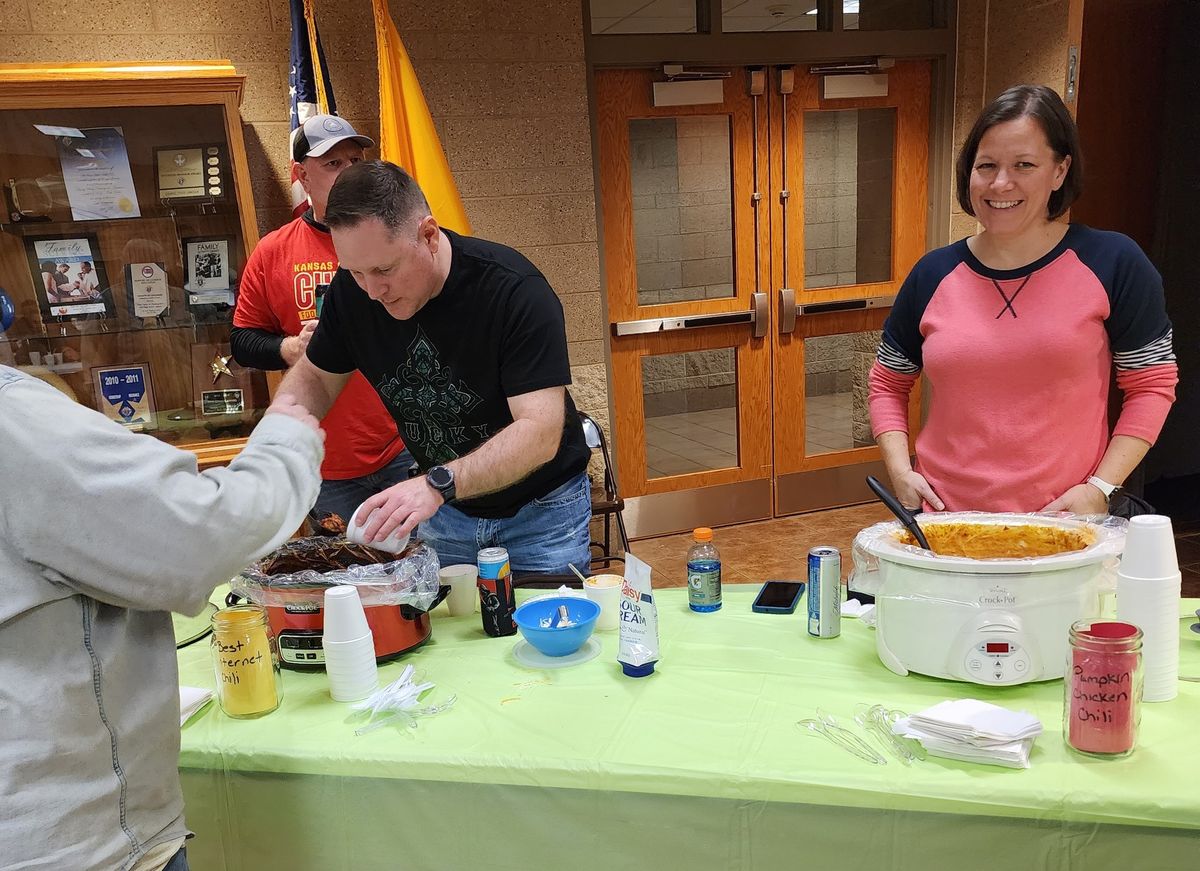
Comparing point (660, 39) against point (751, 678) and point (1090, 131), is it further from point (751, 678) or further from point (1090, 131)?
point (751, 678)

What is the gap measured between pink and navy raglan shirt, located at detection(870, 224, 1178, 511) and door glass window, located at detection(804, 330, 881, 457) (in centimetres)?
265

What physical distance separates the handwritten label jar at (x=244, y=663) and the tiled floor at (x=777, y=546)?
2374 mm

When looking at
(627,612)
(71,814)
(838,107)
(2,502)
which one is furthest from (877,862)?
(838,107)

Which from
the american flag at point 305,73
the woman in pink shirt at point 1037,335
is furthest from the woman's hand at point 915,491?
the american flag at point 305,73

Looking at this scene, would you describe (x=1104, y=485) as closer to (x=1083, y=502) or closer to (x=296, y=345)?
(x=1083, y=502)

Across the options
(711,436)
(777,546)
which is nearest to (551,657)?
(777,546)

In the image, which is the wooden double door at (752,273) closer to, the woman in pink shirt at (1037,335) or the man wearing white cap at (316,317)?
the man wearing white cap at (316,317)

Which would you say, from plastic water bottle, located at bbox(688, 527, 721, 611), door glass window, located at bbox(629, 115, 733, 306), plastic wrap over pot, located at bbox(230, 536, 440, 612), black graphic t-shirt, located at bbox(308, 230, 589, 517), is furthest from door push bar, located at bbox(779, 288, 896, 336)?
plastic wrap over pot, located at bbox(230, 536, 440, 612)

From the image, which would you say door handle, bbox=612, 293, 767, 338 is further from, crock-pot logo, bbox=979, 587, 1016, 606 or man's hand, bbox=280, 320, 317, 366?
crock-pot logo, bbox=979, 587, 1016, 606

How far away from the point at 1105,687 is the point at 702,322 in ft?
10.6

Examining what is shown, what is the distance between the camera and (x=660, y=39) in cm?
380

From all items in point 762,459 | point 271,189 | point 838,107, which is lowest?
point 762,459

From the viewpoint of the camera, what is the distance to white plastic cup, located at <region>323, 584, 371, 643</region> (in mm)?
1334

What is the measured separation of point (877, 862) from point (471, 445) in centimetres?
108
